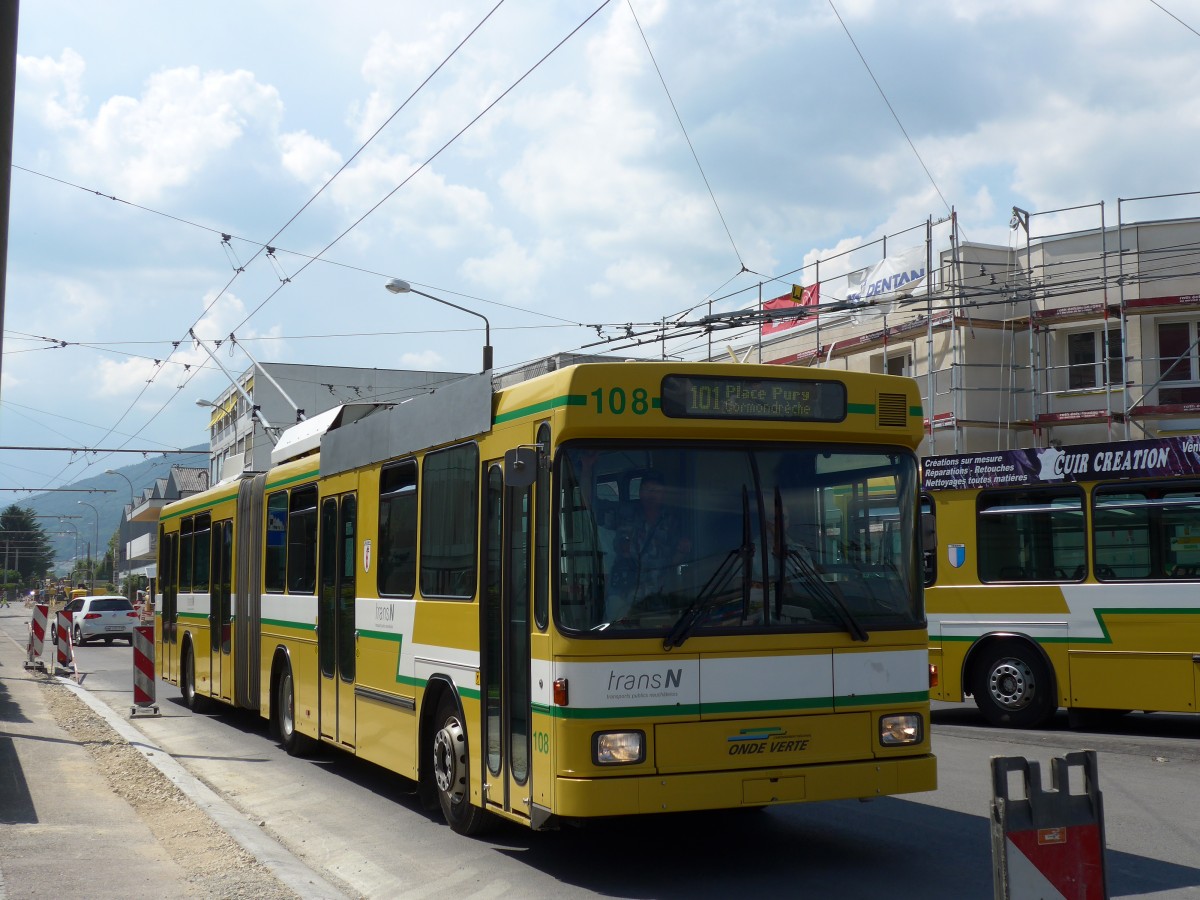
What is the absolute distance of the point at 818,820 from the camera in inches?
368

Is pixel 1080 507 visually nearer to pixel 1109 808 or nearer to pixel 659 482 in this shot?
pixel 1109 808

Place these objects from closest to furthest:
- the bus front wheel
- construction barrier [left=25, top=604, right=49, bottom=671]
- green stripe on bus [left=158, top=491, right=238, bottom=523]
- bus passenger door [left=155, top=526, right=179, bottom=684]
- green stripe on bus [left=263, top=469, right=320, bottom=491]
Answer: green stripe on bus [left=263, top=469, right=320, bottom=491] → the bus front wheel → green stripe on bus [left=158, top=491, right=238, bottom=523] → bus passenger door [left=155, top=526, right=179, bottom=684] → construction barrier [left=25, top=604, right=49, bottom=671]

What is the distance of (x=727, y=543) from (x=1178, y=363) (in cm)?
2458

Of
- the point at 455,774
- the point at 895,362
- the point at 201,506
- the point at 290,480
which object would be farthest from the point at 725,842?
the point at 895,362

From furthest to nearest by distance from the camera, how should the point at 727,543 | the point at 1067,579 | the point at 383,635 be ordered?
the point at 1067,579 → the point at 383,635 → the point at 727,543

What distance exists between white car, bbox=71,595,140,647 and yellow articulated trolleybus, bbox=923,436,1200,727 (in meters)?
33.6

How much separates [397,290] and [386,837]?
2091 cm

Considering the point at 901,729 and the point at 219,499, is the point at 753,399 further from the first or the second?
the point at 219,499

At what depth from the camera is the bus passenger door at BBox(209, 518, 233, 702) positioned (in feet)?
52.7

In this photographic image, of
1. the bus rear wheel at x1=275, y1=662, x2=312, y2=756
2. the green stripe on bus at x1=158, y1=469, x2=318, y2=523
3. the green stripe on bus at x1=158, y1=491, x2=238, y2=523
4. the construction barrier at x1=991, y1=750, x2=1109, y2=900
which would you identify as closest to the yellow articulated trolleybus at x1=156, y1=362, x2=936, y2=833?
the construction barrier at x1=991, y1=750, x2=1109, y2=900

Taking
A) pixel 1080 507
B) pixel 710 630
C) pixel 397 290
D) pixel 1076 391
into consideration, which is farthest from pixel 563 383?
pixel 1076 391

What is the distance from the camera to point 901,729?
7.78 metres

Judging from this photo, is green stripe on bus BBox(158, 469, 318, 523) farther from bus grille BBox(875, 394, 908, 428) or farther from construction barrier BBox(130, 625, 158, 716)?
bus grille BBox(875, 394, 908, 428)

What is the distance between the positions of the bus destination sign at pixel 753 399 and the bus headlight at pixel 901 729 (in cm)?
177
